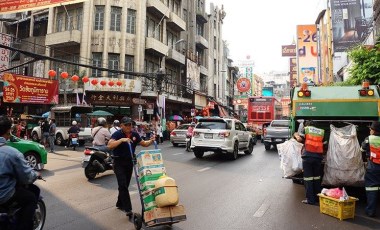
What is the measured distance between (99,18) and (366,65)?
24.0 metres

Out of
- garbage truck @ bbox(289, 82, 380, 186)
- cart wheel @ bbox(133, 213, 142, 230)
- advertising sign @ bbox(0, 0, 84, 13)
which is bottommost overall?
cart wheel @ bbox(133, 213, 142, 230)

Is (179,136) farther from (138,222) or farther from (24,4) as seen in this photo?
(138,222)

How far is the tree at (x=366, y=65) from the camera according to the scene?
1214 centimetres

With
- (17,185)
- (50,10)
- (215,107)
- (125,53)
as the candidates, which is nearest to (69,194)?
(17,185)

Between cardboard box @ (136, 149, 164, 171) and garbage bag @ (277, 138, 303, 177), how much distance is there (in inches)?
145

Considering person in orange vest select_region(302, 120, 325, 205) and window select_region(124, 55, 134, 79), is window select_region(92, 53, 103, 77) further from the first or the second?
person in orange vest select_region(302, 120, 325, 205)

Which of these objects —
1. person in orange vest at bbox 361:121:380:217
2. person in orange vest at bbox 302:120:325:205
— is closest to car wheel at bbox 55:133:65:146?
person in orange vest at bbox 302:120:325:205

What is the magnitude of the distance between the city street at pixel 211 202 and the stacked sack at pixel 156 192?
0.49 m

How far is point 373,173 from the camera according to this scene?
6.04m

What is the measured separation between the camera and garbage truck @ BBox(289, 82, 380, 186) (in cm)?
776

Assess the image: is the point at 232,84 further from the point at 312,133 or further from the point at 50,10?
the point at 312,133

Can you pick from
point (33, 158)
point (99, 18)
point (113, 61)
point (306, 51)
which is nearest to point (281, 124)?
point (33, 158)

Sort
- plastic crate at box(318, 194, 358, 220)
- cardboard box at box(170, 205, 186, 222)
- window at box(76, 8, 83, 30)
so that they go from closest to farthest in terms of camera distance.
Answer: cardboard box at box(170, 205, 186, 222) < plastic crate at box(318, 194, 358, 220) < window at box(76, 8, 83, 30)

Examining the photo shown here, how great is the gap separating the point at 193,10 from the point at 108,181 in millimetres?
38205
